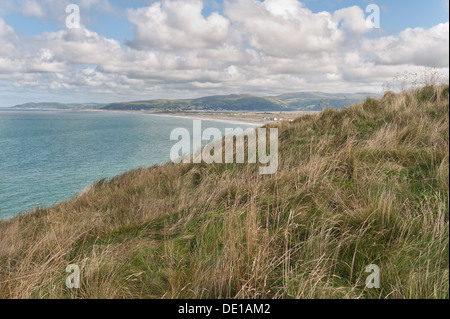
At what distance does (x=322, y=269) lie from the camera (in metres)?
2.15

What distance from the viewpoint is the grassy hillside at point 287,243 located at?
6.98 ft

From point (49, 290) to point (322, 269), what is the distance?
254 cm

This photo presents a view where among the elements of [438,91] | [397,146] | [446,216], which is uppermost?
[438,91]

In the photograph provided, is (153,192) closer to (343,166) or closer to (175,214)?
(175,214)

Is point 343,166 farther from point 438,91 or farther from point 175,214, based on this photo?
point 438,91

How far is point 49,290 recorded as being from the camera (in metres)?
2.30

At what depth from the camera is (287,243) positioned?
2.72 meters

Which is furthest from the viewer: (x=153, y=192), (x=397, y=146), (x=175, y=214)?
(x=153, y=192)

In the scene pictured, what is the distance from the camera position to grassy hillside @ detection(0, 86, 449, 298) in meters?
2.13

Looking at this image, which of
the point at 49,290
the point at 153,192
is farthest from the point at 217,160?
the point at 49,290

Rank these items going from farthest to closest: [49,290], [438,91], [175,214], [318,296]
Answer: [438,91] → [175,214] → [49,290] → [318,296]

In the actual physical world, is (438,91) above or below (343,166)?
above
